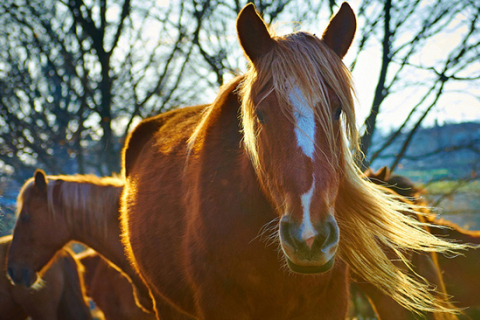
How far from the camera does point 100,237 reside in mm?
4414

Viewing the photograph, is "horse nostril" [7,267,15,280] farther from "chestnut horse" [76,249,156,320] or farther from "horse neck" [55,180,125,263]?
"chestnut horse" [76,249,156,320]

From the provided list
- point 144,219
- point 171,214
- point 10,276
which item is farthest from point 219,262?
point 10,276

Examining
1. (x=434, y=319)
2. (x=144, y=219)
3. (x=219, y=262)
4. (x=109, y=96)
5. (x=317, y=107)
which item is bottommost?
(x=434, y=319)

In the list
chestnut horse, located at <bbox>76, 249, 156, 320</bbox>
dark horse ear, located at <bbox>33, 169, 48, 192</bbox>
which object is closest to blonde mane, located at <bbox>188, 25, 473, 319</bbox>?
dark horse ear, located at <bbox>33, 169, 48, 192</bbox>

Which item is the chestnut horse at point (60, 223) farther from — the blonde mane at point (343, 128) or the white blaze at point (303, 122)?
the white blaze at point (303, 122)

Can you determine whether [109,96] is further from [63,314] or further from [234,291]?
[234,291]

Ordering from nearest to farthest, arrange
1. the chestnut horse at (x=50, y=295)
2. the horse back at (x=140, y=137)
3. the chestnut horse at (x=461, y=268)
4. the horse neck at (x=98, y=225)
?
the horse back at (x=140, y=137)
the chestnut horse at (x=461, y=268)
the horse neck at (x=98, y=225)
the chestnut horse at (x=50, y=295)

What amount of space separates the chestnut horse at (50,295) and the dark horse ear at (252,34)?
12.0ft

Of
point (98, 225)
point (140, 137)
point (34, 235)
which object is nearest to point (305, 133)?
point (140, 137)

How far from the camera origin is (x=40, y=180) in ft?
14.5

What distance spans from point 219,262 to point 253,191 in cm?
44

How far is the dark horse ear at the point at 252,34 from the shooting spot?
2.05 m

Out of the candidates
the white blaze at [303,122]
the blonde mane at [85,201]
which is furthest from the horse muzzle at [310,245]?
the blonde mane at [85,201]

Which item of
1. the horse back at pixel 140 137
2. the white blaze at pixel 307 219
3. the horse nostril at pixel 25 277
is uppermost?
the horse back at pixel 140 137
